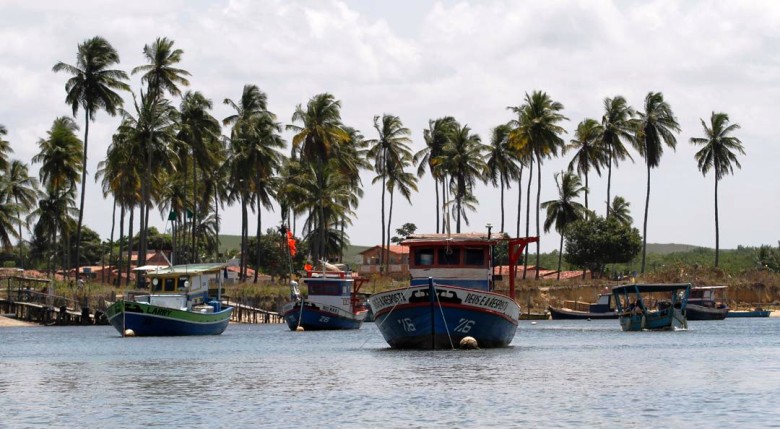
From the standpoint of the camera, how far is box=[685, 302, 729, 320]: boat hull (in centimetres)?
11012

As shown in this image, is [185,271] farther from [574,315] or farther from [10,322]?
[574,315]

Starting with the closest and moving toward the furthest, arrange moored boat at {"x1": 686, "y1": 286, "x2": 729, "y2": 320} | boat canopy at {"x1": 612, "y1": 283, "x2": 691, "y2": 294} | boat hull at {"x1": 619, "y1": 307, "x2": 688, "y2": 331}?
boat canopy at {"x1": 612, "y1": 283, "x2": 691, "y2": 294}
boat hull at {"x1": 619, "y1": 307, "x2": 688, "y2": 331}
moored boat at {"x1": 686, "y1": 286, "x2": 729, "y2": 320}

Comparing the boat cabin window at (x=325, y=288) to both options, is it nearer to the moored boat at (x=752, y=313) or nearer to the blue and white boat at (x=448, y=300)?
the blue and white boat at (x=448, y=300)

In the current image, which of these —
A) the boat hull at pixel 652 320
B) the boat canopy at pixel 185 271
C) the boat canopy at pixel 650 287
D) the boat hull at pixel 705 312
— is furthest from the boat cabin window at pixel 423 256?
the boat hull at pixel 705 312

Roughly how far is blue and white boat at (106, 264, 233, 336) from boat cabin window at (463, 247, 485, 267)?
80.2 feet

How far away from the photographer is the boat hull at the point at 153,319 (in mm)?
72812

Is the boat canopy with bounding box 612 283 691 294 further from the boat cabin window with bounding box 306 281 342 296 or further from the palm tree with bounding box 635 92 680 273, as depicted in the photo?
the palm tree with bounding box 635 92 680 273

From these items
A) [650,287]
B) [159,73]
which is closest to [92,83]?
[159,73]

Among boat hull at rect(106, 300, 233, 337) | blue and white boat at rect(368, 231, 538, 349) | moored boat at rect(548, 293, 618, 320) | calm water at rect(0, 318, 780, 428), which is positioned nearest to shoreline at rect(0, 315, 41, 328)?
boat hull at rect(106, 300, 233, 337)

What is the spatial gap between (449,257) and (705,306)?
62500 mm

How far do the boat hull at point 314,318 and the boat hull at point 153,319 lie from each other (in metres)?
11.0

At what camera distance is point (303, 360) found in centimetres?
5312

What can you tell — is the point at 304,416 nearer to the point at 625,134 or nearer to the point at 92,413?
the point at 92,413

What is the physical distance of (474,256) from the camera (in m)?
54.2
